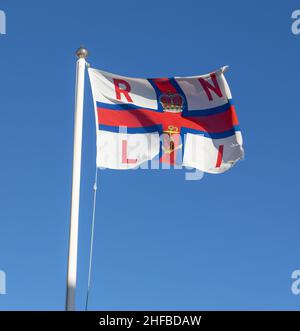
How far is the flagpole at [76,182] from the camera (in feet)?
39.5

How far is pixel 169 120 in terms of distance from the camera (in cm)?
1538

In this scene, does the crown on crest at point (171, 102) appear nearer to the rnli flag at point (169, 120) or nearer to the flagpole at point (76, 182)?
the rnli flag at point (169, 120)

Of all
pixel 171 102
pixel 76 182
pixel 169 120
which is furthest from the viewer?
pixel 171 102

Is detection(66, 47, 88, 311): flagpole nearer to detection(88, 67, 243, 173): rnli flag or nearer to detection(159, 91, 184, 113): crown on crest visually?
detection(88, 67, 243, 173): rnli flag

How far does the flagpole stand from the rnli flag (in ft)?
2.98

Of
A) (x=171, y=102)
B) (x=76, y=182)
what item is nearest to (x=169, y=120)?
(x=171, y=102)

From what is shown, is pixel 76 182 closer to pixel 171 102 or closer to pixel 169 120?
pixel 169 120

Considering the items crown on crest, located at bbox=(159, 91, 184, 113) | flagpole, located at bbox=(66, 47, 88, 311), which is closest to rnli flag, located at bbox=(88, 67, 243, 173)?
crown on crest, located at bbox=(159, 91, 184, 113)

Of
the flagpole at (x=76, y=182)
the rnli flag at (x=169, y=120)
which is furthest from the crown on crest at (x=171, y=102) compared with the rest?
the flagpole at (x=76, y=182)

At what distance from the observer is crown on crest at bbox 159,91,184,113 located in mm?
15430

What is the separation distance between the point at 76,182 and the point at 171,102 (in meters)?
3.61

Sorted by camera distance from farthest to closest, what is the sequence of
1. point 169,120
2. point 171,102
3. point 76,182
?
point 171,102 < point 169,120 < point 76,182
